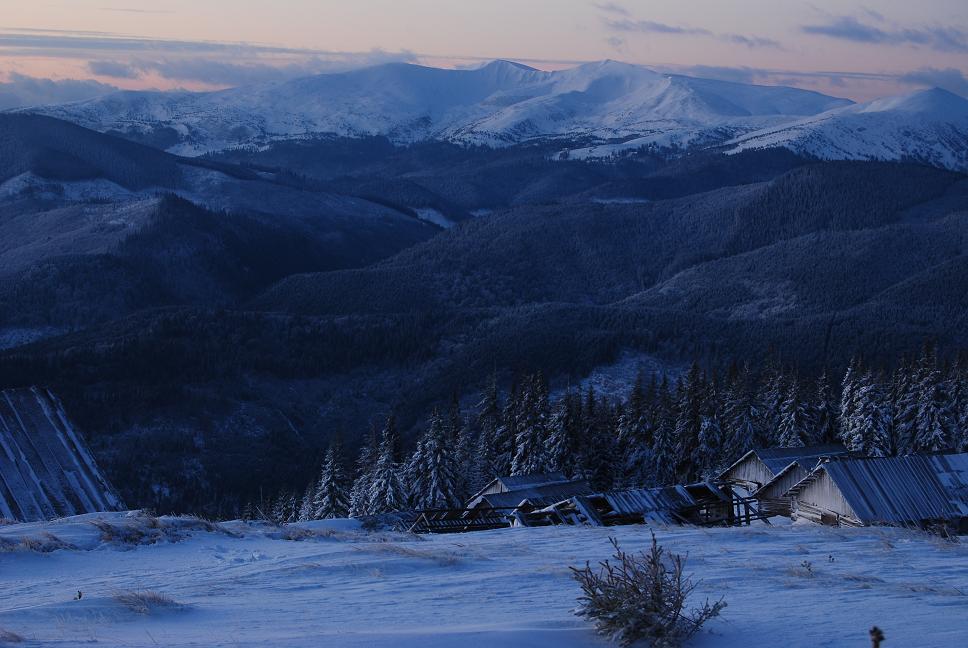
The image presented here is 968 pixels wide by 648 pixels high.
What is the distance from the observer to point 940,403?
4678 centimetres

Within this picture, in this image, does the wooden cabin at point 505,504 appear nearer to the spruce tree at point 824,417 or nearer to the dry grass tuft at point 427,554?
the dry grass tuft at point 427,554

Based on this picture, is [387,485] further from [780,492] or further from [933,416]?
[933,416]

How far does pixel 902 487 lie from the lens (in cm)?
2972

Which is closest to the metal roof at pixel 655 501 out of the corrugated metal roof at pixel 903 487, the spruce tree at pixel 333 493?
the corrugated metal roof at pixel 903 487

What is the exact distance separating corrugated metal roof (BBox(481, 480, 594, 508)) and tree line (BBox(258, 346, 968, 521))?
233 inches

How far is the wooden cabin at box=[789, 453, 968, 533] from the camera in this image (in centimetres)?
2870

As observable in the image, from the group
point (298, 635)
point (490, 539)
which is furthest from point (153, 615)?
point (490, 539)

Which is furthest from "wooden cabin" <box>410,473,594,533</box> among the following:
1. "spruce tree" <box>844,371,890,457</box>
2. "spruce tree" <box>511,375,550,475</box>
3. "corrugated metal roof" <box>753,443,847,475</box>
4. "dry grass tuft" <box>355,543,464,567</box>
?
"spruce tree" <box>844,371,890,457</box>

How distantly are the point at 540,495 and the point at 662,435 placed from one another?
11.3 m

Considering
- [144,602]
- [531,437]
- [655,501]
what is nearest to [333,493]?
[531,437]

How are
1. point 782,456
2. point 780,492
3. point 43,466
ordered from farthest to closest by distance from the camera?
point 782,456
point 780,492
point 43,466

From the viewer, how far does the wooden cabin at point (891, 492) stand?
94.2ft

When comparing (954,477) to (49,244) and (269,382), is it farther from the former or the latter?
(49,244)

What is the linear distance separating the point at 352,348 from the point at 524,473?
58.1 meters
